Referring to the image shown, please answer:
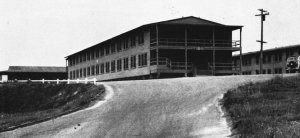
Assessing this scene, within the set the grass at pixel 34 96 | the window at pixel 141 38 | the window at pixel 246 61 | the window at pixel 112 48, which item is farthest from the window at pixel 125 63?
the window at pixel 246 61

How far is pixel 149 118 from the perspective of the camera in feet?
52.4

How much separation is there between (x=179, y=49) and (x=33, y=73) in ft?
175

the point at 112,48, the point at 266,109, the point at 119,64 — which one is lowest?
the point at 266,109

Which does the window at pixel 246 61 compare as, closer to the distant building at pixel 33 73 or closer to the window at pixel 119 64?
the window at pixel 119 64

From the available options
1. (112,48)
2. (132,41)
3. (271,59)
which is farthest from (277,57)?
(132,41)

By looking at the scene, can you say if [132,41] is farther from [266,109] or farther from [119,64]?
[266,109]

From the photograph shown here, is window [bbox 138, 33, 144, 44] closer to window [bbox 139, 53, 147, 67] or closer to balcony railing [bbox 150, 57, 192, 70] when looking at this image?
window [bbox 139, 53, 147, 67]

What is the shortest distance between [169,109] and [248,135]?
Answer: 19.4 ft

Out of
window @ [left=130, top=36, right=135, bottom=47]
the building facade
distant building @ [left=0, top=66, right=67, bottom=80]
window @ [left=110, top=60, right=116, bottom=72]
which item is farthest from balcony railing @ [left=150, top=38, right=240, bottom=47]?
distant building @ [left=0, top=66, right=67, bottom=80]

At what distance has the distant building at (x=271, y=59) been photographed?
6262cm

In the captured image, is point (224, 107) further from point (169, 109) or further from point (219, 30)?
point (219, 30)

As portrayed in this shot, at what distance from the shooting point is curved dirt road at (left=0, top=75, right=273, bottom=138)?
1402cm

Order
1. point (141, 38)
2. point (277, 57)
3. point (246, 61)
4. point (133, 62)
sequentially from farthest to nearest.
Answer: point (246, 61) < point (277, 57) < point (133, 62) < point (141, 38)

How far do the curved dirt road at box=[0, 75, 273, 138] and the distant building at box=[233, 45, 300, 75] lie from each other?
4366 cm
